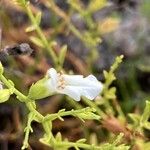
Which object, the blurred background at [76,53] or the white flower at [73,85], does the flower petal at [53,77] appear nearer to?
the white flower at [73,85]

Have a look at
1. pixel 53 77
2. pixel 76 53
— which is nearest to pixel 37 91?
pixel 53 77

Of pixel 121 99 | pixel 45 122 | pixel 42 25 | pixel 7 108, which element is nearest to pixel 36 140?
pixel 7 108

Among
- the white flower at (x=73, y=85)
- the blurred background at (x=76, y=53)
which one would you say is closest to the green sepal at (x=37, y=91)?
the white flower at (x=73, y=85)

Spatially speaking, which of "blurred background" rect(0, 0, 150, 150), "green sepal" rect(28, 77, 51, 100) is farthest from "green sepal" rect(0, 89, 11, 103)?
"blurred background" rect(0, 0, 150, 150)

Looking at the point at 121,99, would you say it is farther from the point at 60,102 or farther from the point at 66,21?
the point at 66,21

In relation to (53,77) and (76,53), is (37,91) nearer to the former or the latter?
(53,77)

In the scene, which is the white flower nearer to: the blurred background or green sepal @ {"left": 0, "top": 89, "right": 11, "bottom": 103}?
green sepal @ {"left": 0, "top": 89, "right": 11, "bottom": 103}

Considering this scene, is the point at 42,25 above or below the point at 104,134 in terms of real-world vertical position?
above
